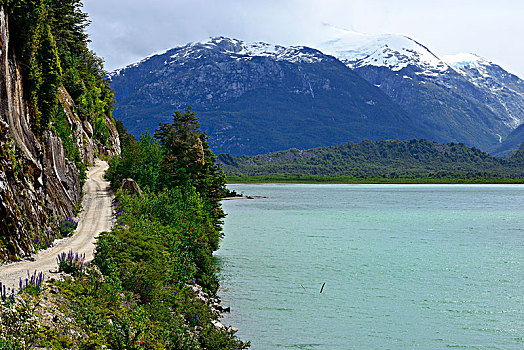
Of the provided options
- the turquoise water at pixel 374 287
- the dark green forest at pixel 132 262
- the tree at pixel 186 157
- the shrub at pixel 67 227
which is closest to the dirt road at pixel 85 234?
the shrub at pixel 67 227

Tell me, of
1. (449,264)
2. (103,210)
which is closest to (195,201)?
(103,210)

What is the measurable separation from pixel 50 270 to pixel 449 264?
125ft

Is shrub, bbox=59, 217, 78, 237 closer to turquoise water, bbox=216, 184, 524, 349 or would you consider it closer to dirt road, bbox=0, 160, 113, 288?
dirt road, bbox=0, 160, 113, 288

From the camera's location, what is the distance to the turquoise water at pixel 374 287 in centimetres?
2739

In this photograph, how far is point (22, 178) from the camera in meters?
24.8

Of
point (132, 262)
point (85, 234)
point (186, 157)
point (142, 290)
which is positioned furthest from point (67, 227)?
point (186, 157)

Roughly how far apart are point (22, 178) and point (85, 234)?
5.92 meters

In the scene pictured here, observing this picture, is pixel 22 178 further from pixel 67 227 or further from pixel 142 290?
pixel 142 290

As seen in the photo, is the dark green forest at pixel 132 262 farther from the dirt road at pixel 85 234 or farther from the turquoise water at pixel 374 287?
the turquoise water at pixel 374 287

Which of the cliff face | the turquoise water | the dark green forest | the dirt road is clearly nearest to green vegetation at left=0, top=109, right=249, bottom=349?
the dark green forest

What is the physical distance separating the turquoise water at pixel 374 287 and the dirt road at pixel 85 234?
30.0ft

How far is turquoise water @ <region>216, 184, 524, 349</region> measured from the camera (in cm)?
2739

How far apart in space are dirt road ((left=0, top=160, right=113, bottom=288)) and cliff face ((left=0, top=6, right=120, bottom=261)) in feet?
2.68

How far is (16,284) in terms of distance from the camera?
18000 mm
